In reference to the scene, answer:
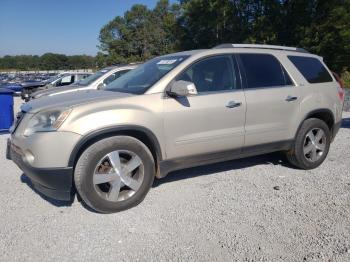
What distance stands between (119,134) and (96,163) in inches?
15.9

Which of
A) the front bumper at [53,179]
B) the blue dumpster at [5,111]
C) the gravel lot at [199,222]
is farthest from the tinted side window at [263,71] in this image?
the blue dumpster at [5,111]

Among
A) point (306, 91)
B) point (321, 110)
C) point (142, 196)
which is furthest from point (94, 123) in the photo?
point (321, 110)

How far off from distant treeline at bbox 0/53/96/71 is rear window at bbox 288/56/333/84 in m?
113

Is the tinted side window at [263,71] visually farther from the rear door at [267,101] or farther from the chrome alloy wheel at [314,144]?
the chrome alloy wheel at [314,144]

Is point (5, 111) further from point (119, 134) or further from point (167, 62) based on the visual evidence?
point (119, 134)

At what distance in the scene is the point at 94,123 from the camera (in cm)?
341

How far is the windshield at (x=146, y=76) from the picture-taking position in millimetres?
4020

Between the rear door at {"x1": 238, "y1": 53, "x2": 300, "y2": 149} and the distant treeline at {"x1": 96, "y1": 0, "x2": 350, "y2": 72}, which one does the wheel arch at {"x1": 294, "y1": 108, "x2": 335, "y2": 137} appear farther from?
the distant treeline at {"x1": 96, "y1": 0, "x2": 350, "y2": 72}

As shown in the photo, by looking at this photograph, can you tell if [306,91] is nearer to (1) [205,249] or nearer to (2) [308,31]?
(1) [205,249]

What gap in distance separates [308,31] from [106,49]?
5370 cm

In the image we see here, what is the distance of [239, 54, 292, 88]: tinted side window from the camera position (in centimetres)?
445

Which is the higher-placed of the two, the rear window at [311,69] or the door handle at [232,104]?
the rear window at [311,69]

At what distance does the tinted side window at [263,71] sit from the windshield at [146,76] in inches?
35.3

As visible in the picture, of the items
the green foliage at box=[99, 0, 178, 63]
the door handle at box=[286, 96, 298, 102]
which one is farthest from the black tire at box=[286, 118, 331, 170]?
the green foliage at box=[99, 0, 178, 63]
